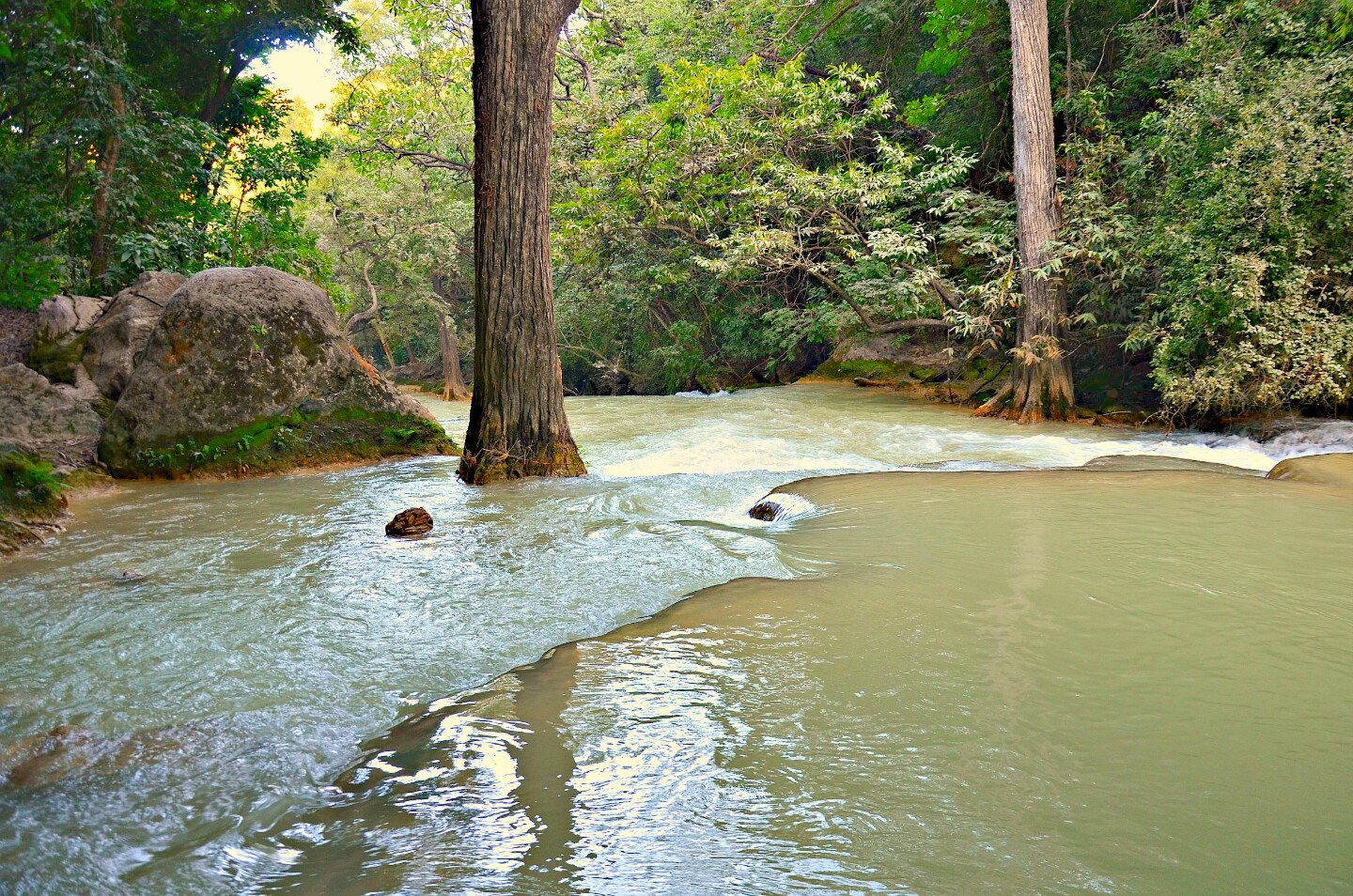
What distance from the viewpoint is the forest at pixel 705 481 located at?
222 centimetres

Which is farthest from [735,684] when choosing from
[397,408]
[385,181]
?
[385,181]

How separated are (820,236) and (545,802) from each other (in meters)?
14.4

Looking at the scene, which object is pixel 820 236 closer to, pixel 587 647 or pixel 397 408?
pixel 397 408

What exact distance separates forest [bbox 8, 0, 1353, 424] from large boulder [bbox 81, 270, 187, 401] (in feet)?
4.40

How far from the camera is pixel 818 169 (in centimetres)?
1541

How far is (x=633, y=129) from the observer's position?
1497 centimetres

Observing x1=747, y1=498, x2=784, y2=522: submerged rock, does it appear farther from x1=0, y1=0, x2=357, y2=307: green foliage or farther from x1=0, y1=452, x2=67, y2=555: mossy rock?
x1=0, y1=0, x2=357, y2=307: green foliage

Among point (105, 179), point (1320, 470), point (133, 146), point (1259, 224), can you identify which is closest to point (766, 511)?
point (1320, 470)

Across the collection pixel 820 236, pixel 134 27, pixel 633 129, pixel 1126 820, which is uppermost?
pixel 134 27

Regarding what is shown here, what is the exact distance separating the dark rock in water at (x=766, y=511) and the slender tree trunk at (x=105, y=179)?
9130 mm

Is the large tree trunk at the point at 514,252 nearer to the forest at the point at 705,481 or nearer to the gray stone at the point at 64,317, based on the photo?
the forest at the point at 705,481

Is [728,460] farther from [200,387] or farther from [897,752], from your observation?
[897,752]

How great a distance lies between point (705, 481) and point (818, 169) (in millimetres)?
9842

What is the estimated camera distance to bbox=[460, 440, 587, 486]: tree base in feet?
25.4
